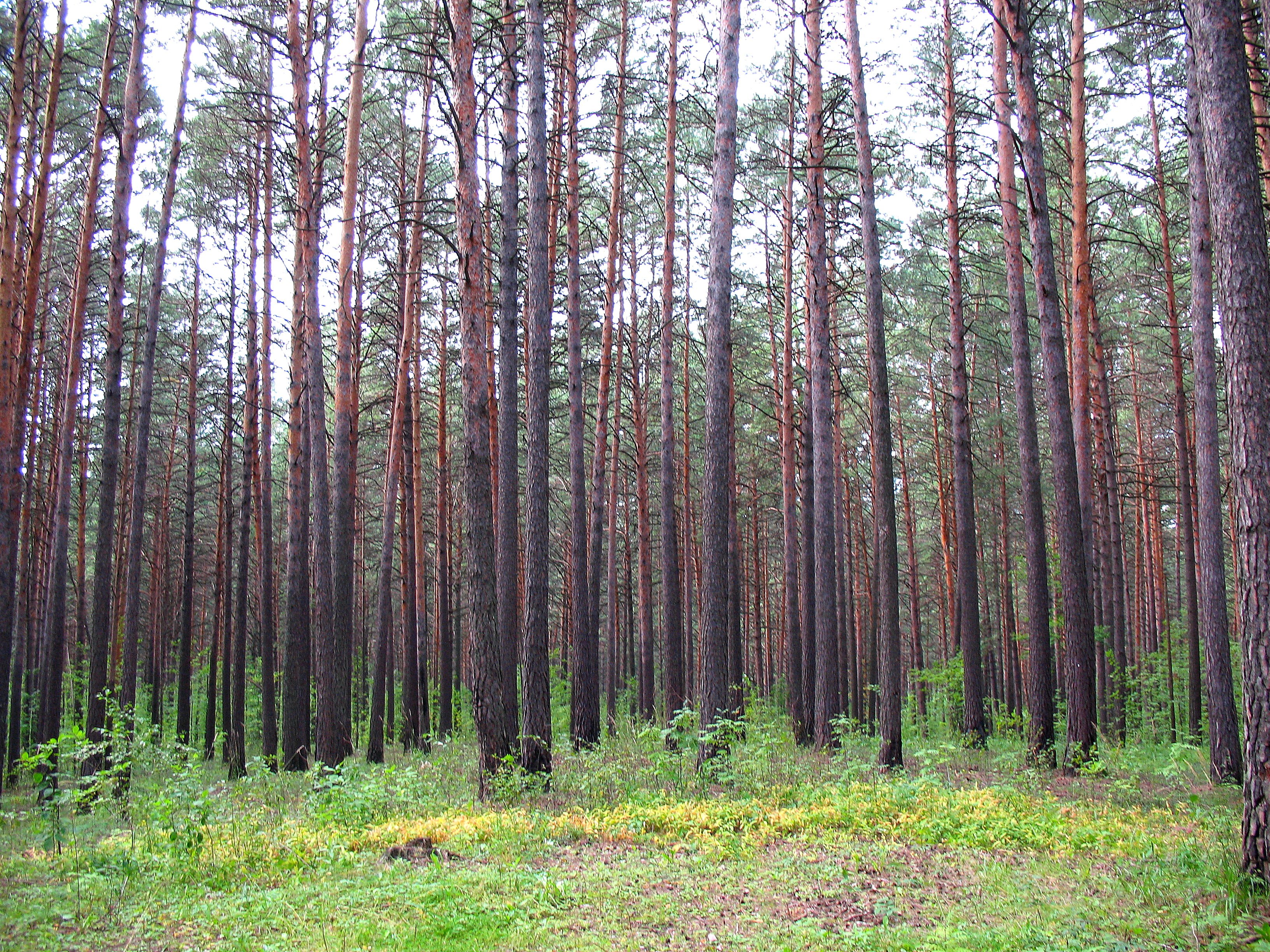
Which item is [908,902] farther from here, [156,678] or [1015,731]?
[156,678]

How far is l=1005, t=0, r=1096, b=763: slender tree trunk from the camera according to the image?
35.0ft

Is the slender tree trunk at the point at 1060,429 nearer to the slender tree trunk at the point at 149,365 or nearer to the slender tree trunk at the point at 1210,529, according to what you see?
the slender tree trunk at the point at 1210,529

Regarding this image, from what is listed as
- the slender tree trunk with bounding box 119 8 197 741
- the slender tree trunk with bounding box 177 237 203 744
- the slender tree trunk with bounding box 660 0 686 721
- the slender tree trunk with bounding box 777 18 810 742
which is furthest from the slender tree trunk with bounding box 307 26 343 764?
the slender tree trunk with bounding box 777 18 810 742

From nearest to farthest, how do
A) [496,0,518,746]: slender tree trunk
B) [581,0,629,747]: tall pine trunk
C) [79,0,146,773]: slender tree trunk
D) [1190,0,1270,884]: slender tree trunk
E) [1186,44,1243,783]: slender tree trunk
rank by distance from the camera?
[1190,0,1270,884]: slender tree trunk, [496,0,518,746]: slender tree trunk, [1186,44,1243,783]: slender tree trunk, [79,0,146,773]: slender tree trunk, [581,0,629,747]: tall pine trunk

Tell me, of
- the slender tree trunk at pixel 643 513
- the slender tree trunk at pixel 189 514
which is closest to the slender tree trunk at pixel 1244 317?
the slender tree trunk at pixel 643 513

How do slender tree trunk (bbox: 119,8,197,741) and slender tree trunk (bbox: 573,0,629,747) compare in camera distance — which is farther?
slender tree trunk (bbox: 573,0,629,747)

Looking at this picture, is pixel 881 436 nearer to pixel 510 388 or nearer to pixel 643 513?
pixel 510 388

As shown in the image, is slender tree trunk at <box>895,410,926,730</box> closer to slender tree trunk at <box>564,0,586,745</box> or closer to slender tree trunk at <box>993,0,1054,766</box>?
slender tree trunk at <box>993,0,1054,766</box>

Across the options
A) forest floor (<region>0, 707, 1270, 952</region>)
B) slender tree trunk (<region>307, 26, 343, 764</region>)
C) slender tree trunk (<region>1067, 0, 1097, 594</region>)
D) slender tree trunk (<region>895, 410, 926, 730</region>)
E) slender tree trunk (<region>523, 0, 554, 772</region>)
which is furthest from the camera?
slender tree trunk (<region>895, 410, 926, 730</region>)

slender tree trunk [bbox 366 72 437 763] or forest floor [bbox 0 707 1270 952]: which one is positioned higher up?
slender tree trunk [bbox 366 72 437 763]

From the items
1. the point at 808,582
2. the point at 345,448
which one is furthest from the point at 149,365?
the point at 808,582

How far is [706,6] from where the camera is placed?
50.5 feet

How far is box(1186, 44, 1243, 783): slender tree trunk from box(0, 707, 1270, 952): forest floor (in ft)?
2.96

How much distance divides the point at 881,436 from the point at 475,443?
5.97m
